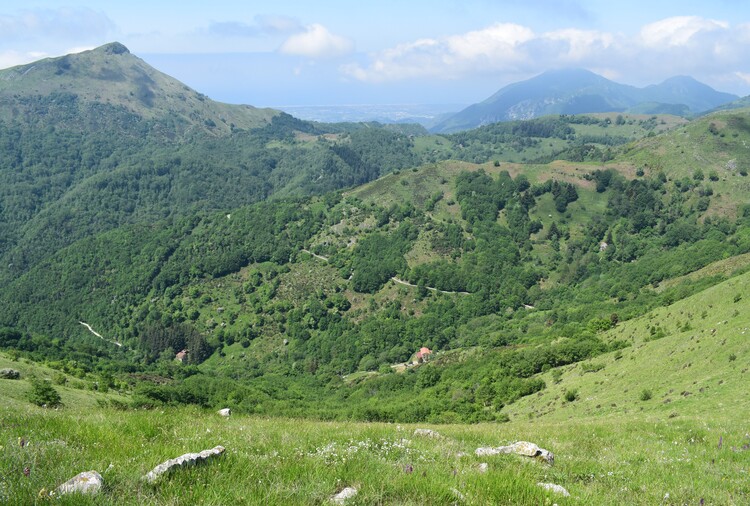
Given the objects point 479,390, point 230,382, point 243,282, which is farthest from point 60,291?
point 479,390

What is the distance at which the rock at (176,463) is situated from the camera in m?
6.38

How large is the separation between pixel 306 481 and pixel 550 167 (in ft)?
664

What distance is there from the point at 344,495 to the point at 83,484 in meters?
3.34

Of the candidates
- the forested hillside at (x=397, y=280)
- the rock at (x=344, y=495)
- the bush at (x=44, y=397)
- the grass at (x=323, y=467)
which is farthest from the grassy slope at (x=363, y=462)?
the forested hillside at (x=397, y=280)

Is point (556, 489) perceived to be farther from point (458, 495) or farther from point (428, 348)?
→ point (428, 348)

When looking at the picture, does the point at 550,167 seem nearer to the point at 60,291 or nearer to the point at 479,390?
the point at 479,390

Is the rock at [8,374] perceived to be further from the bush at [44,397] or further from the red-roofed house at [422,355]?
the red-roofed house at [422,355]

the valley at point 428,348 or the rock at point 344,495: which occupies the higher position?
the rock at point 344,495

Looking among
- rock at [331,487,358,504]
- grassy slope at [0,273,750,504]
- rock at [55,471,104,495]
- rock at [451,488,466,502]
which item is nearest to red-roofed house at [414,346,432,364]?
grassy slope at [0,273,750,504]

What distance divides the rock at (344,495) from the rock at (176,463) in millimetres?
2078

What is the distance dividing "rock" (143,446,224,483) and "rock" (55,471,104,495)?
0.58m

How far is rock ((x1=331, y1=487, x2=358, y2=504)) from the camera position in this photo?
21.4 feet

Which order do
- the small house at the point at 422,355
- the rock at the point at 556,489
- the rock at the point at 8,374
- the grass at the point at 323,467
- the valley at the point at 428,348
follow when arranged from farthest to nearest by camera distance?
the small house at the point at 422,355
the rock at the point at 8,374
the valley at the point at 428,348
the rock at the point at 556,489
the grass at the point at 323,467

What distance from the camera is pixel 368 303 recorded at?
150 m
